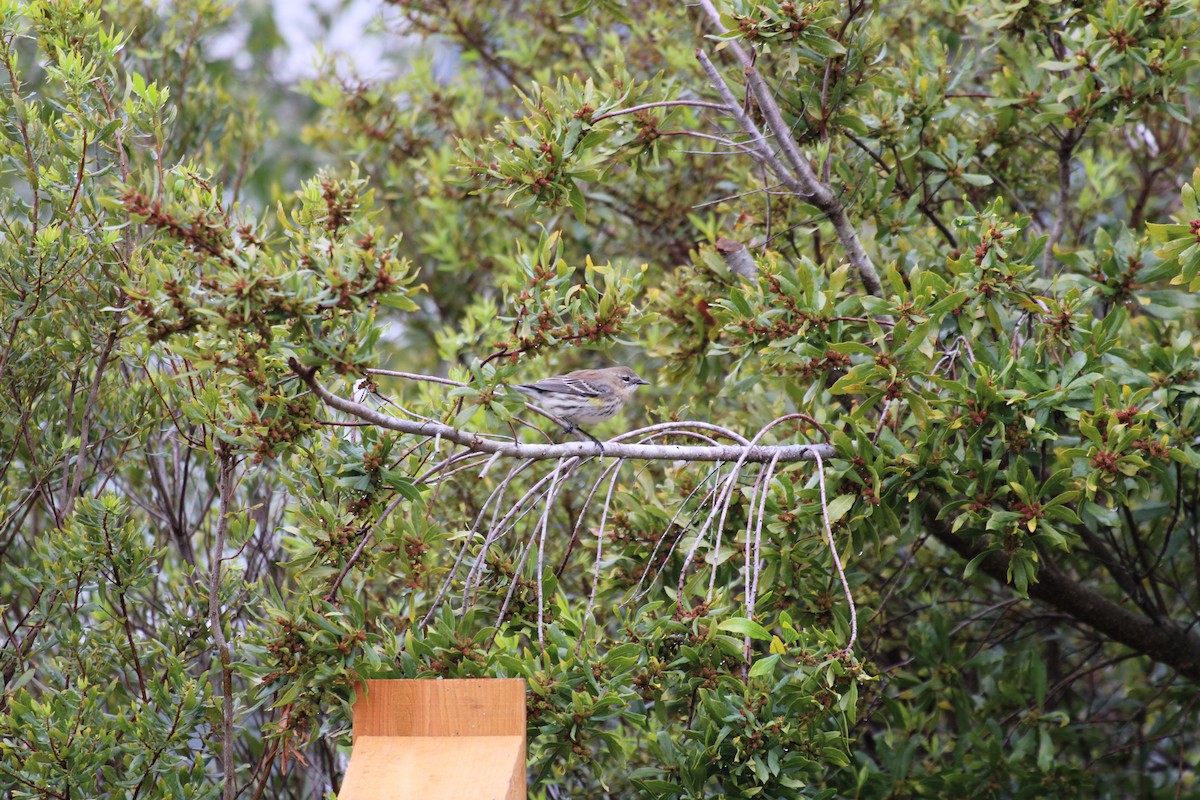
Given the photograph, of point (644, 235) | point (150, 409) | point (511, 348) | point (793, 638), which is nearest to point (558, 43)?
point (644, 235)

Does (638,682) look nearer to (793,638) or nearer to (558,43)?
(793,638)

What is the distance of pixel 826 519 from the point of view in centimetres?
411

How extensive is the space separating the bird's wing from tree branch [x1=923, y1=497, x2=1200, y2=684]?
2262 mm

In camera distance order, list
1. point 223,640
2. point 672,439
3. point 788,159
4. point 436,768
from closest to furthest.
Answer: point 436,768
point 223,640
point 788,159
point 672,439

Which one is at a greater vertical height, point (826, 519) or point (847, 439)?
point (847, 439)

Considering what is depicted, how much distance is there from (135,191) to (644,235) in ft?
15.6

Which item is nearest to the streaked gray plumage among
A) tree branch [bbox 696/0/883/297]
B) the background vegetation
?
the background vegetation

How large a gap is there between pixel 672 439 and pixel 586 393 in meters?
1.00

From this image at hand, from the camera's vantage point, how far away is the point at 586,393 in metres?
6.90

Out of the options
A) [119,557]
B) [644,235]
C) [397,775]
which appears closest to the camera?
[397,775]

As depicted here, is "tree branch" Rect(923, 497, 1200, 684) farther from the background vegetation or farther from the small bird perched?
the small bird perched

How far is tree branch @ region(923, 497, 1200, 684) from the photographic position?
545cm

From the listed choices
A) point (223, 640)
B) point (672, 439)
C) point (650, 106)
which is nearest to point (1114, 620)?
point (672, 439)

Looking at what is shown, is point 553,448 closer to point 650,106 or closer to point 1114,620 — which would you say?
point 650,106
